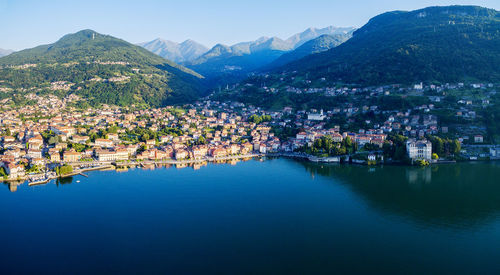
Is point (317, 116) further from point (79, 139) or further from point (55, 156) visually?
point (55, 156)

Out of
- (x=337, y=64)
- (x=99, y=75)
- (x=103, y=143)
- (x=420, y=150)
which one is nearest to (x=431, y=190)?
(x=420, y=150)

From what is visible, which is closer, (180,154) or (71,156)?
(71,156)

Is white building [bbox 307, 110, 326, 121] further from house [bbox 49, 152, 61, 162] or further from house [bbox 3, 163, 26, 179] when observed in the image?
house [bbox 3, 163, 26, 179]

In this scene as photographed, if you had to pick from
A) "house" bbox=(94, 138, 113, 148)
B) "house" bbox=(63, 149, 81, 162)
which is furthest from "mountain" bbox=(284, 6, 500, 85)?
"house" bbox=(63, 149, 81, 162)

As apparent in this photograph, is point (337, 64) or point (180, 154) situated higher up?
point (337, 64)

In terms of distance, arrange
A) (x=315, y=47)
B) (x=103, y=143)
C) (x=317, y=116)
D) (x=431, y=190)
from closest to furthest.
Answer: (x=431, y=190)
(x=103, y=143)
(x=317, y=116)
(x=315, y=47)

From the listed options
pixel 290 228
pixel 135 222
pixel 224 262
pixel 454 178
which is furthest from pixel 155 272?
pixel 454 178

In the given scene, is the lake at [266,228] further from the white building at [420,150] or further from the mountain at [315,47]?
the mountain at [315,47]
